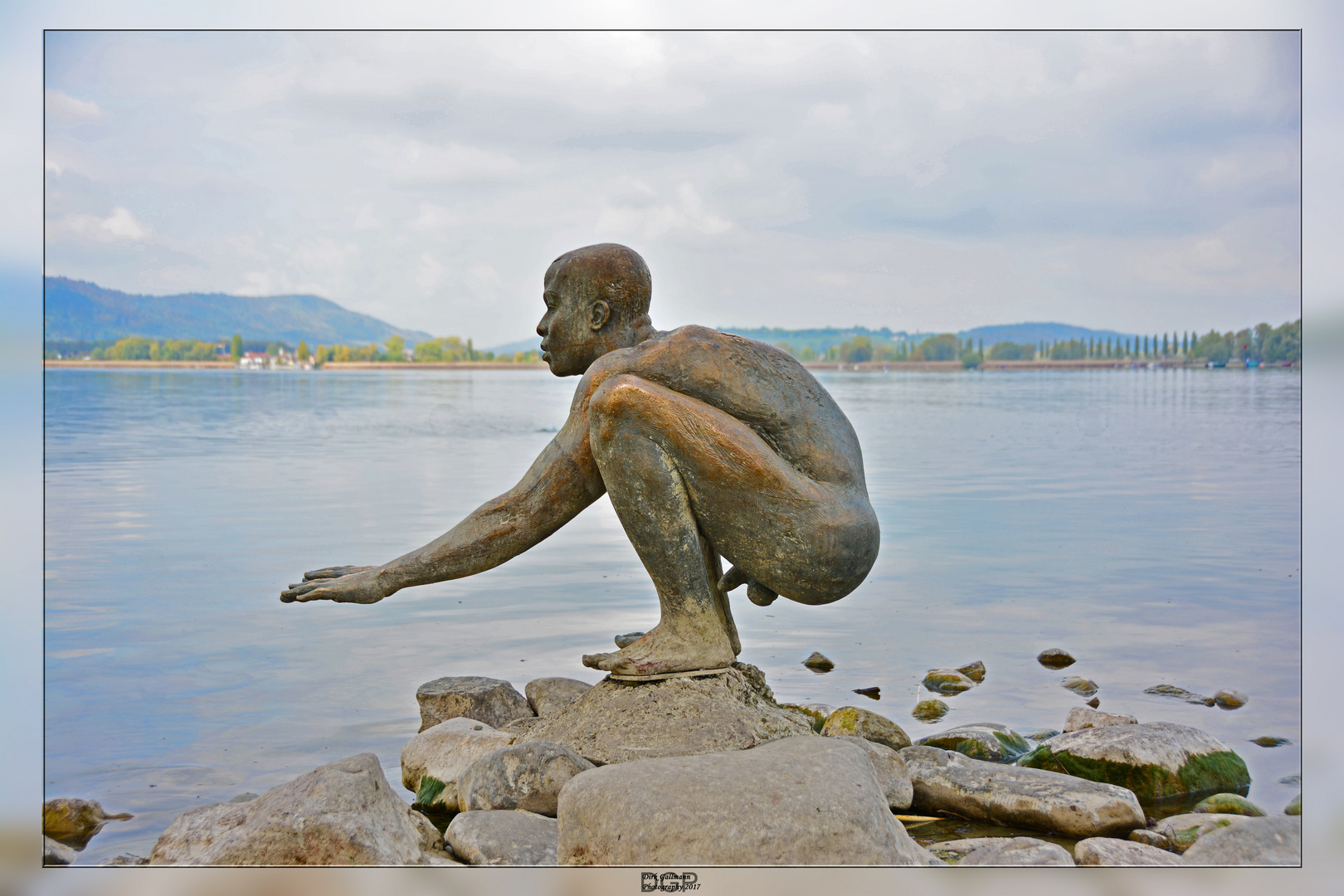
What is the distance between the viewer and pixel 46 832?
3.74 meters

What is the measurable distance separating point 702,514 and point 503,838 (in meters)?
1.28

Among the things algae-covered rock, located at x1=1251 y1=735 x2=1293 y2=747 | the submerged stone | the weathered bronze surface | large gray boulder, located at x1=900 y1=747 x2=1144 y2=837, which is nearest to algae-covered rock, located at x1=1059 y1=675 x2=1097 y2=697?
the submerged stone

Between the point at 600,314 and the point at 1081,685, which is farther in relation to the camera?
the point at 1081,685

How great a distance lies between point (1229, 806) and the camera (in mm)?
3715

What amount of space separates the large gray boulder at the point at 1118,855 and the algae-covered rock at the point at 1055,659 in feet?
8.06

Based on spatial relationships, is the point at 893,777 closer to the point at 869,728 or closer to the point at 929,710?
the point at 869,728

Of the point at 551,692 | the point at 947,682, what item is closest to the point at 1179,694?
the point at 947,682

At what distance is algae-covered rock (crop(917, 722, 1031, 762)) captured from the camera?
4.41 metres

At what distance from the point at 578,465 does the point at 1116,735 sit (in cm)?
227

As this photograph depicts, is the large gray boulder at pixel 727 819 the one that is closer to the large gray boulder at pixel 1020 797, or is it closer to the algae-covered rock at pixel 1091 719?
the large gray boulder at pixel 1020 797

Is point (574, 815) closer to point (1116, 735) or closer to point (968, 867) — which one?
point (968, 867)

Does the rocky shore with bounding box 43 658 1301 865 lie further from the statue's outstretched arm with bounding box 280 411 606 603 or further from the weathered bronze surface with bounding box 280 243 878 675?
the statue's outstretched arm with bounding box 280 411 606 603

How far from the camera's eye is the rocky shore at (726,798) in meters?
2.98

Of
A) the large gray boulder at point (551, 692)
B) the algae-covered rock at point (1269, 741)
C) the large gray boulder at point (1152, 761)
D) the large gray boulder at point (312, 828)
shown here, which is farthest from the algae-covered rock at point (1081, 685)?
the large gray boulder at point (312, 828)
